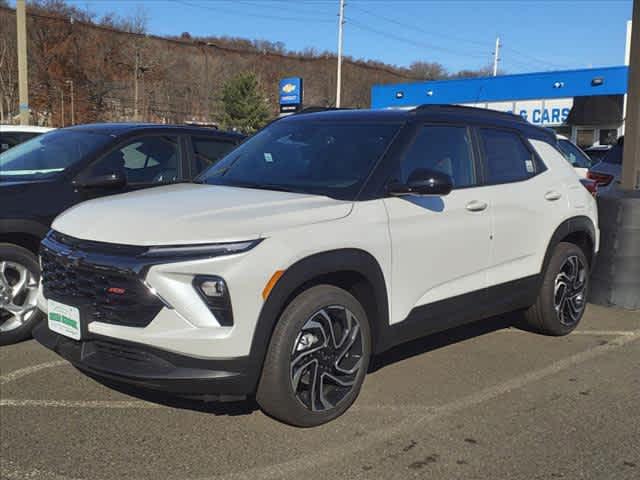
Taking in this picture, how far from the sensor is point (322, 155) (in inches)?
166

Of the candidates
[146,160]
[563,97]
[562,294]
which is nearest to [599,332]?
[562,294]

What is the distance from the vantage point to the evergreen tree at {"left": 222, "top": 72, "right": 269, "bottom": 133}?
7138 centimetres

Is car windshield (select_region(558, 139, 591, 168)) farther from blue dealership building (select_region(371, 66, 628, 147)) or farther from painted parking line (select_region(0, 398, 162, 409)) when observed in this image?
blue dealership building (select_region(371, 66, 628, 147))

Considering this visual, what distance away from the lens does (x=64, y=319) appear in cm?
341

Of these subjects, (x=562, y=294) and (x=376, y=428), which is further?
(x=562, y=294)

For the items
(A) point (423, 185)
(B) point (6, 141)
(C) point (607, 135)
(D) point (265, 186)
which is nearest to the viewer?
(A) point (423, 185)

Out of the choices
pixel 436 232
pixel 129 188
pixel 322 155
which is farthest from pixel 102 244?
pixel 129 188

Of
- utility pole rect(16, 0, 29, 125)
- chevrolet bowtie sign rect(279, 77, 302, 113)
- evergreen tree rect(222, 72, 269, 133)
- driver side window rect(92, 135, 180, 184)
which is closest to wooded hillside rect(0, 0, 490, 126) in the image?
evergreen tree rect(222, 72, 269, 133)

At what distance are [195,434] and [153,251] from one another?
1086mm

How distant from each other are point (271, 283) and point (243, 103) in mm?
70293

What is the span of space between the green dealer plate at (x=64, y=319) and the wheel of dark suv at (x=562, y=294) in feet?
11.6

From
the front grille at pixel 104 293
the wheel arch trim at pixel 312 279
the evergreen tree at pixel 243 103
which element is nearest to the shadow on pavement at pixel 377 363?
the front grille at pixel 104 293

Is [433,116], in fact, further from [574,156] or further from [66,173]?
[574,156]

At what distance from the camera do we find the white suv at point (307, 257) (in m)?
3.10
